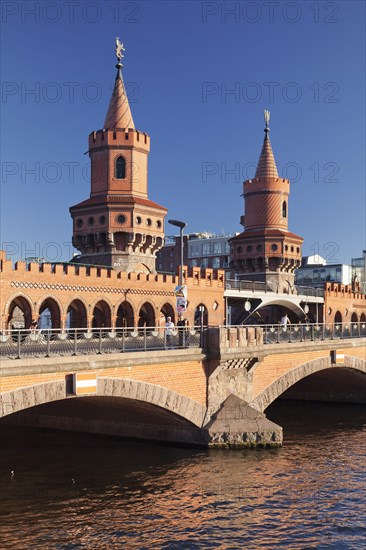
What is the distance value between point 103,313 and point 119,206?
8.85 metres

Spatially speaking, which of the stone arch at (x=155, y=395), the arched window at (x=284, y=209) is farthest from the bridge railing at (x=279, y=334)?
the arched window at (x=284, y=209)

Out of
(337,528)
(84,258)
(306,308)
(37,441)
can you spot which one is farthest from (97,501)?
(306,308)

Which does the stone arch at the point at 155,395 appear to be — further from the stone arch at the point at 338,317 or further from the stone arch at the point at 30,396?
the stone arch at the point at 338,317

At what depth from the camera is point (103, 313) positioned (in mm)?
42938

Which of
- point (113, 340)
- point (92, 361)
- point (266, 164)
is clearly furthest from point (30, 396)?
point (266, 164)

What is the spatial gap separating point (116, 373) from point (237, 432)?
25.8ft

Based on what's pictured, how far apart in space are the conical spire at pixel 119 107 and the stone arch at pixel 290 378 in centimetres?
2291

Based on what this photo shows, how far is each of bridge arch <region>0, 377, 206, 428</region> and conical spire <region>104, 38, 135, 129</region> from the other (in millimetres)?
27719

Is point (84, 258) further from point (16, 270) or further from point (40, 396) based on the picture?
point (40, 396)

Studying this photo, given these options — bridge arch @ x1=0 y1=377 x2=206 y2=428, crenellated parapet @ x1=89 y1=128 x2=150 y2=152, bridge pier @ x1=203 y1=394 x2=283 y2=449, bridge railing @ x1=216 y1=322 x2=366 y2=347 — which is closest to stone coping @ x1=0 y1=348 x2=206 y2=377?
bridge arch @ x1=0 y1=377 x2=206 y2=428

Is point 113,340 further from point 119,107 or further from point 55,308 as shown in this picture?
point 119,107

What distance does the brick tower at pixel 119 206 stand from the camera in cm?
4772

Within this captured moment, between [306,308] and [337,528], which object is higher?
[306,308]

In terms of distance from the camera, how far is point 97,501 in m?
22.5
